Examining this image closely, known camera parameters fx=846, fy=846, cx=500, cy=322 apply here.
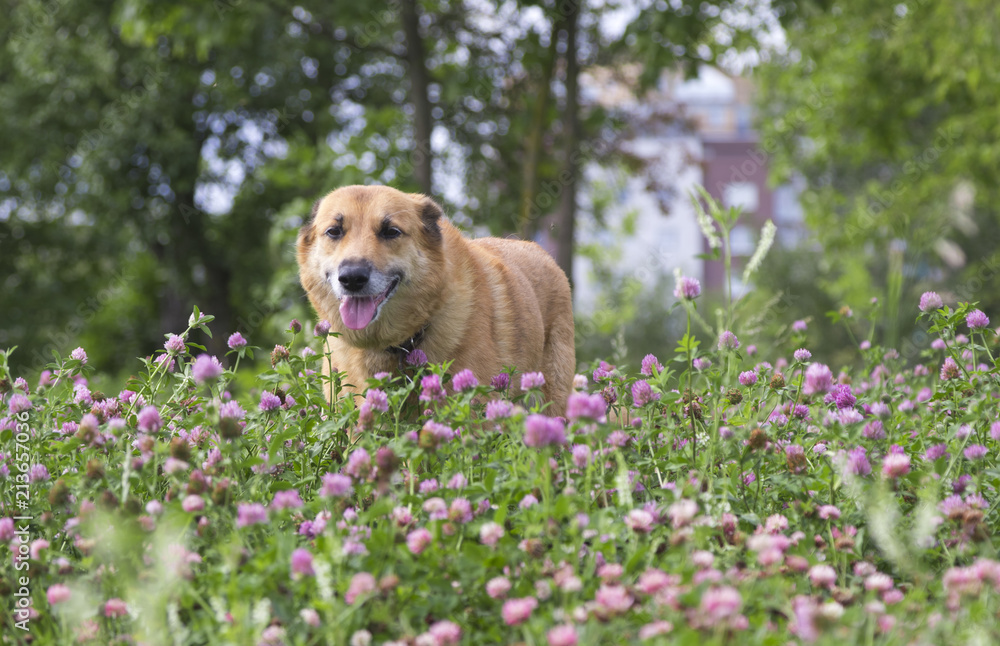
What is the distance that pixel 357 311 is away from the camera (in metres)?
4.04

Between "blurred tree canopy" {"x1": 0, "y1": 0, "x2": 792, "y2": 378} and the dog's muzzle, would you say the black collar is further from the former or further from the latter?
"blurred tree canopy" {"x1": 0, "y1": 0, "x2": 792, "y2": 378}

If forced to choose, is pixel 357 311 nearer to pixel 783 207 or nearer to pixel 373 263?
pixel 373 263

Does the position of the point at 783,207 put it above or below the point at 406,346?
below

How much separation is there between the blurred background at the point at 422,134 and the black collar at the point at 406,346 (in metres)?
4.68

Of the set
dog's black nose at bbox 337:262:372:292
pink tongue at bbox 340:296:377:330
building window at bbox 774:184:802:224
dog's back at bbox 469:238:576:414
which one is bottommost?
building window at bbox 774:184:802:224

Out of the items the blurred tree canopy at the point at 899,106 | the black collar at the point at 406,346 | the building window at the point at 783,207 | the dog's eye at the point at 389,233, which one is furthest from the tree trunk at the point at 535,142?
the building window at the point at 783,207

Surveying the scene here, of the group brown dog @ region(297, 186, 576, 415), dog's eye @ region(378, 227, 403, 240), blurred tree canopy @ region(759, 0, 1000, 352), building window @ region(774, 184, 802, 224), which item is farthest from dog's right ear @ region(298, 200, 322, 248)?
building window @ region(774, 184, 802, 224)

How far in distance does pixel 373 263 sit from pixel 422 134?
5.88 meters

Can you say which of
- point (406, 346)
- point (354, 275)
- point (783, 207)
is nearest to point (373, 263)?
point (354, 275)

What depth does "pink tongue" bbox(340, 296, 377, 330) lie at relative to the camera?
13.1 feet

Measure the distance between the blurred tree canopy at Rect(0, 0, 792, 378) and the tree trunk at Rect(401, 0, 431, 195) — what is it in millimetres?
26

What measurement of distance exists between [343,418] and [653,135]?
1442 centimetres

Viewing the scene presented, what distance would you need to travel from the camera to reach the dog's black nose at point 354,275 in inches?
157

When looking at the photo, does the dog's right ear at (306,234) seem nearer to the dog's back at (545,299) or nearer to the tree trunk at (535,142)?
the dog's back at (545,299)
